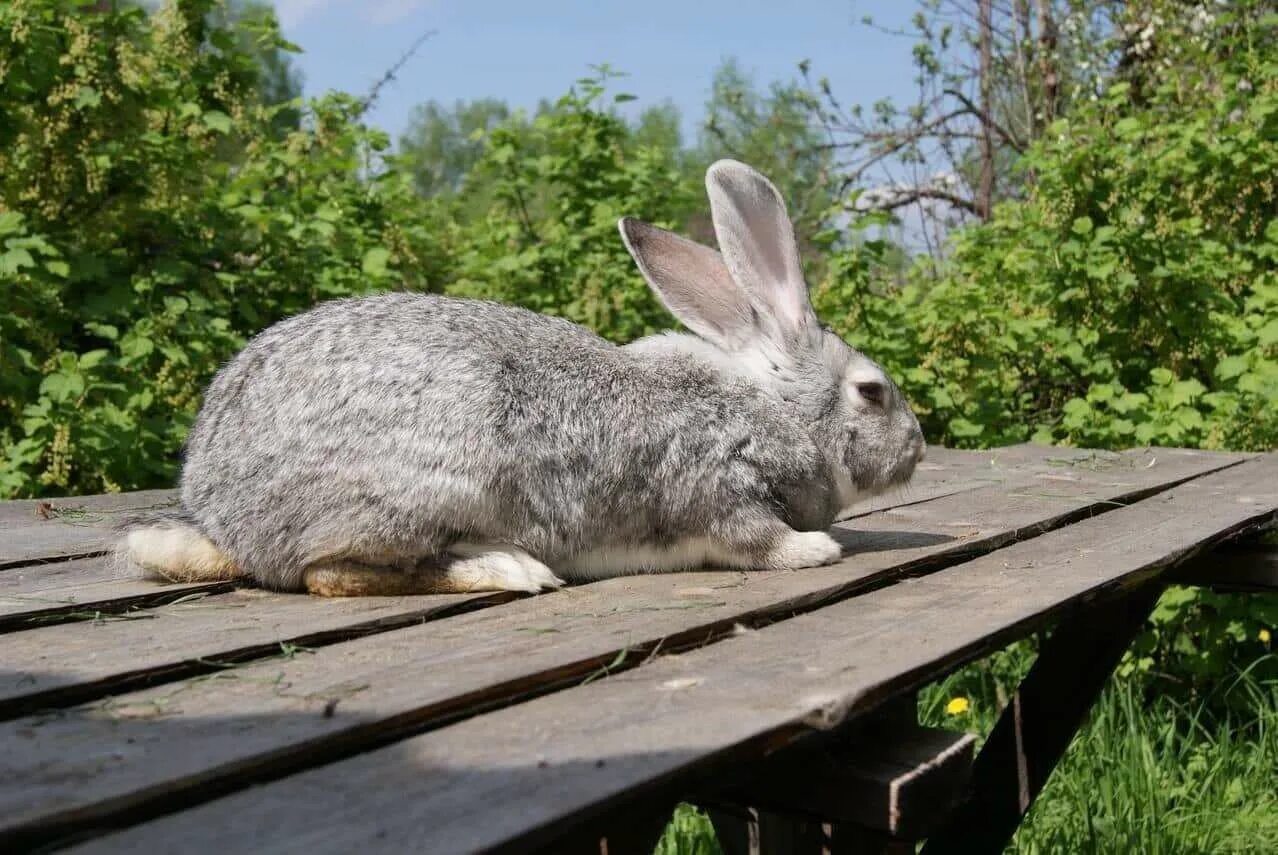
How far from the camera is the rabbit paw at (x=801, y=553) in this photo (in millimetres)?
2957

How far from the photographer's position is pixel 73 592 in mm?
2631

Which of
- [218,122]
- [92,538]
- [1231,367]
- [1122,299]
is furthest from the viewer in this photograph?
[1122,299]

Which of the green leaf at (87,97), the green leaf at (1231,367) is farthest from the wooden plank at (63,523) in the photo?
the green leaf at (1231,367)

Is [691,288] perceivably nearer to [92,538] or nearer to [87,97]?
[92,538]

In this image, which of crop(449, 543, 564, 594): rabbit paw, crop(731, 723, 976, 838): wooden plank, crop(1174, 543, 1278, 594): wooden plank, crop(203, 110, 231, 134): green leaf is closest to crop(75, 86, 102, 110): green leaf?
crop(203, 110, 231, 134): green leaf

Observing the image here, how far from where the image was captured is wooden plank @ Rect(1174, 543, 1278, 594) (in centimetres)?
367

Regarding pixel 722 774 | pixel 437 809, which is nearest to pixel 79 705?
pixel 437 809

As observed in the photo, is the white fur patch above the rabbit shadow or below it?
above

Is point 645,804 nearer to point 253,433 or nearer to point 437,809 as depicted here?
point 437,809

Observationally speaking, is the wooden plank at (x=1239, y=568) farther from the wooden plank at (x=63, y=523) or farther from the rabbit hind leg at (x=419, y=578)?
the wooden plank at (x=63, y=523)

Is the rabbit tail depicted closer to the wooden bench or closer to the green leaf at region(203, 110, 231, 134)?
the wooden bench

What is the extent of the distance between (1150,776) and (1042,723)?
3.26 ft

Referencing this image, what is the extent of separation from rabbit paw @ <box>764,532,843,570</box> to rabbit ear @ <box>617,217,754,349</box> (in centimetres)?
65

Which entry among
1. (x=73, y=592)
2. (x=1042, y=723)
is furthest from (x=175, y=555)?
(x=1042, y=723)
